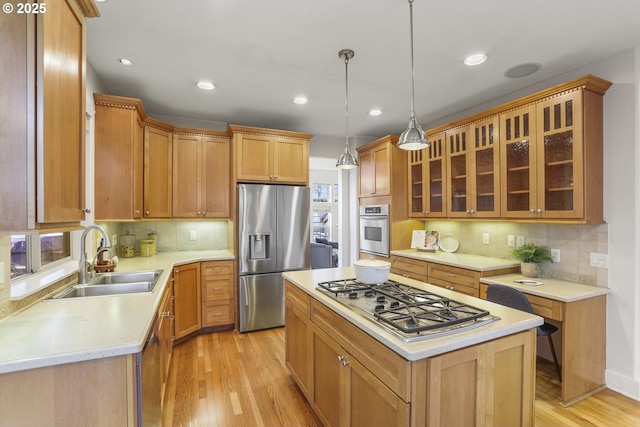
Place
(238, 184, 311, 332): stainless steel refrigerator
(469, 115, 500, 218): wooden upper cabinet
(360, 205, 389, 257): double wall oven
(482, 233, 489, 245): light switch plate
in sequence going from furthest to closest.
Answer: (360, 205, 389, 257): double wall oven < (238, 184, 311, 332): stainless steel refrigerator < (482, 233, 489, 245): light switch plate < (469, 115, 500, 218): wooden upper cabinet

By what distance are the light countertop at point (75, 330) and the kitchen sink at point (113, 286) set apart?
25 centimetres

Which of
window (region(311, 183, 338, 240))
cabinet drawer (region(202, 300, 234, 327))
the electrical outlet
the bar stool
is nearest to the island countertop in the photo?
the bar stool

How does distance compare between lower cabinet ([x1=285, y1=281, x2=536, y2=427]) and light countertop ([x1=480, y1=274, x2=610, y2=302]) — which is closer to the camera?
lower cabinet ([x1=285, y1=281, x2=536, y2=427])

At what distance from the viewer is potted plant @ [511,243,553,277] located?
2.71 m

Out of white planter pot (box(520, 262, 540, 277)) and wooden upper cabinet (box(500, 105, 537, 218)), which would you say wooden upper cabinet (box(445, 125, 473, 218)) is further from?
white planter pot (box(520, 262, 540, 277))

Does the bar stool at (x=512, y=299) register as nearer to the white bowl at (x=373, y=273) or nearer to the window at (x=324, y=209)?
the white bowl at (x=373, y=273)

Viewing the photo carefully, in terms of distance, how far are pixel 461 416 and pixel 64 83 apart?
2.13 metres

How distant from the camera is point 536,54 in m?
2.37

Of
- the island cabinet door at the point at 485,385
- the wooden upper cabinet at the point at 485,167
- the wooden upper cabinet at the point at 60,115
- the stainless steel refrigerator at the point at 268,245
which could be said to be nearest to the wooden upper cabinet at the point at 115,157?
the stainless steel refrigerator at the point at 268,245

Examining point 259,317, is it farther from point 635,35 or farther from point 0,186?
point 635,35

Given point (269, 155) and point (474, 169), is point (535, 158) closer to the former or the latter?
point (474, 169)

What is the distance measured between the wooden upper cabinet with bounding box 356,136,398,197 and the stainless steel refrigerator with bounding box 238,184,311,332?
1.10 meters

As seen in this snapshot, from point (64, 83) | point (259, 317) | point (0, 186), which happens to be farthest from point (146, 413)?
point (259, 317)

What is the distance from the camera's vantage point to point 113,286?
215 centimetres
